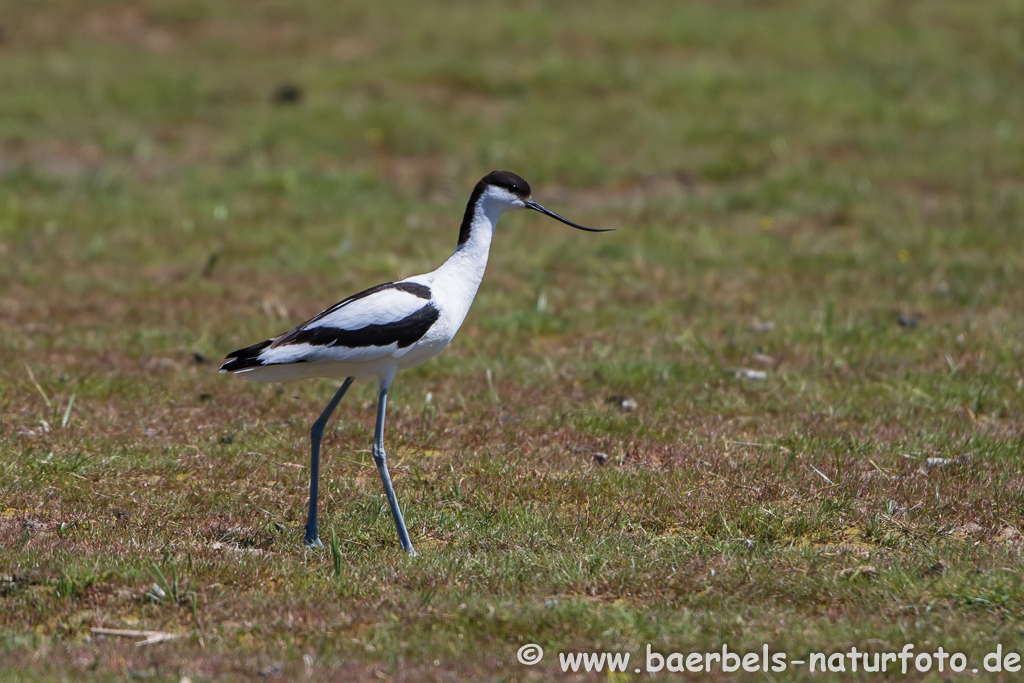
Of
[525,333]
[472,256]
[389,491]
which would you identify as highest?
[472,256]

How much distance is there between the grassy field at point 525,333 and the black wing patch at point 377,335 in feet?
2.70

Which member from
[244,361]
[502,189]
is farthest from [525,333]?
[244,361]

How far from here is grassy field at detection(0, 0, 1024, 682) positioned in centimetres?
466

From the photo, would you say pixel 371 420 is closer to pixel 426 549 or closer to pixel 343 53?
pixel 426 549

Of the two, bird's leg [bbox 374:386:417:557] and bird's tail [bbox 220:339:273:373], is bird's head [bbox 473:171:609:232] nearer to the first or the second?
bird's leg [bbox 374:386:417:557]

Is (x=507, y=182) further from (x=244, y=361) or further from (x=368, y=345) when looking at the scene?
(x=244, y=361)

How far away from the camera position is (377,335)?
212 inches

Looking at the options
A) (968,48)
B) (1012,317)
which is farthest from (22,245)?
(968,48)

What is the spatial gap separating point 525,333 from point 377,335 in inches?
123

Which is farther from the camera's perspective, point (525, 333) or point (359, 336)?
point (525, 333)

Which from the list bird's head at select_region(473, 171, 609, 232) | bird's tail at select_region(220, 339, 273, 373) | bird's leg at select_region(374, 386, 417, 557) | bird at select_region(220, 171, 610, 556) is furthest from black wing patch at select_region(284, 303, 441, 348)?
bird's head at select_region(473, 171, 609, 232)

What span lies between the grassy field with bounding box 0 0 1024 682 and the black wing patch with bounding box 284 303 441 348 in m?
0.82

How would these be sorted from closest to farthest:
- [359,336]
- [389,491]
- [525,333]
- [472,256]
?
[389,491] < [359,336] < [472,256] < [525,333]

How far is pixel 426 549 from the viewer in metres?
5.26
